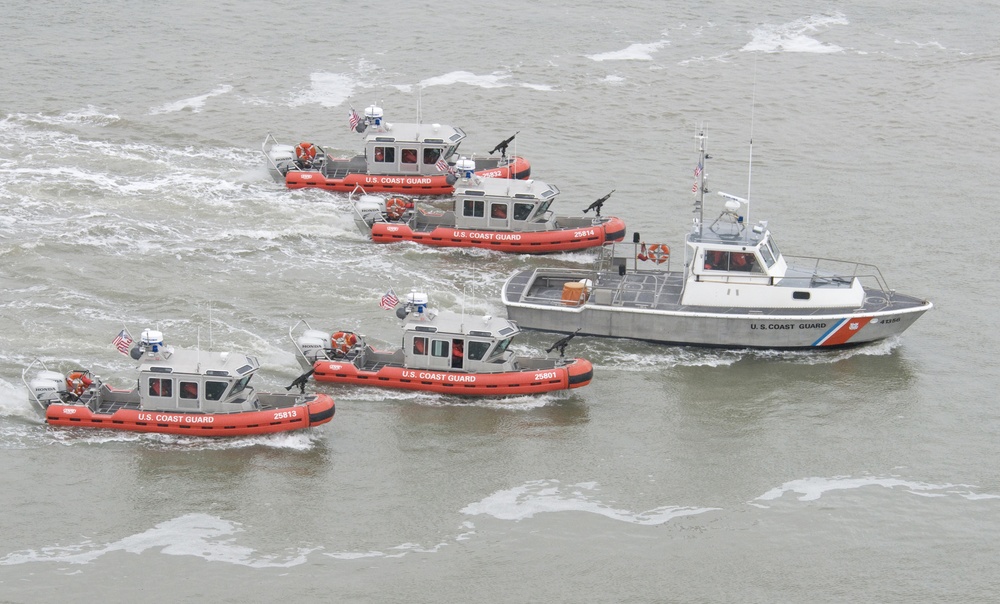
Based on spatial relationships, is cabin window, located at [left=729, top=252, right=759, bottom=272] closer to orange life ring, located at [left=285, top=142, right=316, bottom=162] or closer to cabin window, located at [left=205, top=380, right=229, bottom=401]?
cabin window, located at [left=205, top=380, right=229, bottom=401]

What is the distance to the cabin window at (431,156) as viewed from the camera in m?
50.3

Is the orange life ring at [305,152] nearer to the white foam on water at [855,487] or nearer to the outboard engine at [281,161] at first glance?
the outboard engine at [281,161]

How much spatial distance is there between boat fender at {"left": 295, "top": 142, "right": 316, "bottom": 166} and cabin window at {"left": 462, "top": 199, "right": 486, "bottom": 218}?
7947 millimetres

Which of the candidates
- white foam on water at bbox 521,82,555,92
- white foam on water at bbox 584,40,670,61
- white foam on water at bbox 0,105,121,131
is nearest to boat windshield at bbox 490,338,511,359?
white foam on water at bbox 0,105,121,131

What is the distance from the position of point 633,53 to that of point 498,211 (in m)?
24.0

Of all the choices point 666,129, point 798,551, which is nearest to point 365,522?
point 798,551

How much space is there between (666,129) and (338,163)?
46.5 feet

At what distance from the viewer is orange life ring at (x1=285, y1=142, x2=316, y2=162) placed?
5053 centimetres

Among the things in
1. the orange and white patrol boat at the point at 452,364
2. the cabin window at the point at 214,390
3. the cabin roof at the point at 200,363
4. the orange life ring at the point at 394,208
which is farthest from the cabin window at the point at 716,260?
the cabin window at the point at 214,390

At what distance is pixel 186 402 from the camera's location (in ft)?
107

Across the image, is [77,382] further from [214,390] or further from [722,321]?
[722,321]

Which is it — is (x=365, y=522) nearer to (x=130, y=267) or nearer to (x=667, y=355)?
(x=667, y=355)

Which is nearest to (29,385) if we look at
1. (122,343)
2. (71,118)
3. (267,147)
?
(122,343)

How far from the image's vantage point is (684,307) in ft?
125
